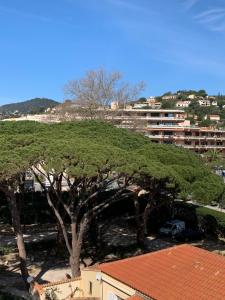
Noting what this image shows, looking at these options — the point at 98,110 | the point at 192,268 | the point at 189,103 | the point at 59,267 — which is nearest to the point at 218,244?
the point at 59,267

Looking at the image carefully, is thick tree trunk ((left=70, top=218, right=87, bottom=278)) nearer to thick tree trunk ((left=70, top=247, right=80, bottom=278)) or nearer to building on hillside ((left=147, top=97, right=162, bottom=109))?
thick tree trunk ((left=70, top=247, right=80, bottom=278))

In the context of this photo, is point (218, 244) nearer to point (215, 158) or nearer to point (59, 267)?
point (59, 267)

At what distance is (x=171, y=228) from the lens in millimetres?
29469

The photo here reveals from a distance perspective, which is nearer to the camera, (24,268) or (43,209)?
(24,268)

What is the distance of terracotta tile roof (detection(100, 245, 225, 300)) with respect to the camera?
14.7 metres

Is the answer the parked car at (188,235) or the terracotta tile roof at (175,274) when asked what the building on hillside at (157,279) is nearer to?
the terracotta tile roof at (175,274)

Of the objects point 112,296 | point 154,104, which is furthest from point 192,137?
point 112,296

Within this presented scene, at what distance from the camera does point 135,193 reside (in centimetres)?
2536

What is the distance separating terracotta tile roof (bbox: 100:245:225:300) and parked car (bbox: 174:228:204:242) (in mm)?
9882

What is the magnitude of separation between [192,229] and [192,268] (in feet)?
46.5

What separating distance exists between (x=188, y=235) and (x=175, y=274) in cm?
1282

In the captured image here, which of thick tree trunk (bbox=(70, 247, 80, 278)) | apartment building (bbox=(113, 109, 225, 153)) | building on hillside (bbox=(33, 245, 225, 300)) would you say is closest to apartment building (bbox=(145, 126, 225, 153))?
apartment building (bbox=(113, 109, 225, 153))

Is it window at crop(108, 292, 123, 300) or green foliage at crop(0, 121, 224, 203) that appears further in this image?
green foliage at crop(0, 121, 224, 203)

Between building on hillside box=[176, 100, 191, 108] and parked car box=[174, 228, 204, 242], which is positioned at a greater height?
building on hillside box=[176, 100, 191, 108]
